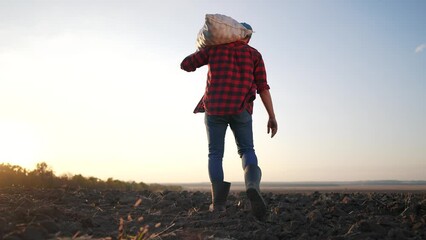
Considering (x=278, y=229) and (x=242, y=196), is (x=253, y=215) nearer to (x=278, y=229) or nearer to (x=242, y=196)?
(x=278, y=229)

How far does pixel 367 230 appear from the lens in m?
4.16

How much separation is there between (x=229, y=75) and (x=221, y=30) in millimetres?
529

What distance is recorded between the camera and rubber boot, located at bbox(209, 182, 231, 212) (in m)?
5.48

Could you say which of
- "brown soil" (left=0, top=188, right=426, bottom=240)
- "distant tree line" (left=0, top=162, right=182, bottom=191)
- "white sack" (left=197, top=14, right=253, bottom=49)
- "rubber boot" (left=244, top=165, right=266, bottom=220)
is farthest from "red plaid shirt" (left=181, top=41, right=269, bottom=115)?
"distant tree line" (left=0, top=162, right=182, bottom=191)

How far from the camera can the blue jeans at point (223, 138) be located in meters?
5.39

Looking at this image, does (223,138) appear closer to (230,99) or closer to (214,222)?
(230,99)

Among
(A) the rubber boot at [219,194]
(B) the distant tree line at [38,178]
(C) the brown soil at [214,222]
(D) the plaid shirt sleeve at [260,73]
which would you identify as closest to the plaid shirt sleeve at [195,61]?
(D) the plaid shirt sleeve at [260,73]

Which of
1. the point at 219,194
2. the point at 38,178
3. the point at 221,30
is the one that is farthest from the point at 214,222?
the point at 38,178

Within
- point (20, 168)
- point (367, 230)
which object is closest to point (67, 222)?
point (367, 230)

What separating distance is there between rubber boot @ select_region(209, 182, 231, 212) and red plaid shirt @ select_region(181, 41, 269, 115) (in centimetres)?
89

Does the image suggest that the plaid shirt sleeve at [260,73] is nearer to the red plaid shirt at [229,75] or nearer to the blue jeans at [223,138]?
the red plaid shirt at [229,75]

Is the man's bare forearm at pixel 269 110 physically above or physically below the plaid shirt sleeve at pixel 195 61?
below

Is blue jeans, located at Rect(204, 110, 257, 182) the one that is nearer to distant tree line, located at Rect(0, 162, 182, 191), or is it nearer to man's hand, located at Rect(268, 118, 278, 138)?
man's hand, located at Rect(268, 118, 278, 138)

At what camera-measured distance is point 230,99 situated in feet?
17.3
